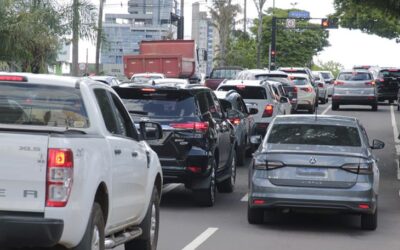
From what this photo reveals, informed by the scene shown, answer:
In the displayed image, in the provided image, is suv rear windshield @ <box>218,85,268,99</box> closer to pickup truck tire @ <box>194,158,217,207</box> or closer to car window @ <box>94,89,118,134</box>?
pickup truck tire @ <box>194,158,217,207</box>

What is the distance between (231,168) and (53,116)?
845cm

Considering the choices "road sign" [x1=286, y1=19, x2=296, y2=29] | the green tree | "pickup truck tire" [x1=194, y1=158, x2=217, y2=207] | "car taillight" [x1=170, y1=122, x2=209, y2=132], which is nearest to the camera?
"car taillight" [x1=170, y1=122, x2=209, y2=132]

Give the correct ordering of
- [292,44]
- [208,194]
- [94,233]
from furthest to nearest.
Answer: [292,44]
[208,194]
[94,233]

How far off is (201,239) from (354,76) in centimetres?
2880

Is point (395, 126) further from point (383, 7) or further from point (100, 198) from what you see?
point (100, 198)

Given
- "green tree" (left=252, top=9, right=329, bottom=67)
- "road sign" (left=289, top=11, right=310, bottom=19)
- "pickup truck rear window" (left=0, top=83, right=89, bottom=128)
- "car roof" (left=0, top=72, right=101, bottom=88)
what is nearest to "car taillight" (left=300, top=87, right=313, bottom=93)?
"car roof" (left=0, top=72, right=101, bottom=88)

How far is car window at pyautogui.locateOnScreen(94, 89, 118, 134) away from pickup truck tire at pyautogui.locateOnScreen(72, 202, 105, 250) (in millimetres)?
1003

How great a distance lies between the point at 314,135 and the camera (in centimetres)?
1228

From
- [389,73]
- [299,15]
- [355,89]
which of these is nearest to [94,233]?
[355,89]

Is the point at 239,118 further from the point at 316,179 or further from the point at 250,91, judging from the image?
the point at 316,179

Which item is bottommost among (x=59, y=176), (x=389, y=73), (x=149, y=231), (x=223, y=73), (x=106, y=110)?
(x=149, y=231)

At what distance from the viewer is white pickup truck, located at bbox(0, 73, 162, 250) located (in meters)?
6.61

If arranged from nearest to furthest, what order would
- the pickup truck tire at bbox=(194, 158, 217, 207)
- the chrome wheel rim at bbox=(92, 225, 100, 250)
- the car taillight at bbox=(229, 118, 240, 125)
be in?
the chrome wheel rim at bbox=(92, 225, 100, 250), the pickup truck tire at bbox=(194, 158, 217, 207), the car taillight at bbox=(229, 118, 240, 125)

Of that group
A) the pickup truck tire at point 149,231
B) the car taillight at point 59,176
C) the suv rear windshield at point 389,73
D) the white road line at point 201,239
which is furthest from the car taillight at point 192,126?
the suv rear windshield at point 389,73
